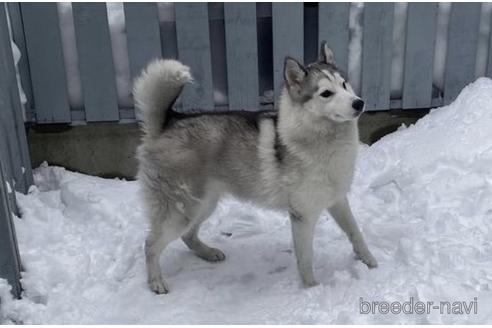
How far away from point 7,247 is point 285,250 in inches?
57.1

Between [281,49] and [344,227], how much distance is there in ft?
5.45

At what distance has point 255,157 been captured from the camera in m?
3.10

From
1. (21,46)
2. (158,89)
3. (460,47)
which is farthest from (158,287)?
(460,47)

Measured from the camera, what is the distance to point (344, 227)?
329 centimetres

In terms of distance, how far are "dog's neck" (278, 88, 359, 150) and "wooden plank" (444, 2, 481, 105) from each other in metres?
1.90

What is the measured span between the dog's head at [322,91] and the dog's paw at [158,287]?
114 centimetres

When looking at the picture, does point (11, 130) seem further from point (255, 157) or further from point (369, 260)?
point (369, 260)

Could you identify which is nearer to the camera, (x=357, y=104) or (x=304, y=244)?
(x=357, y=104)

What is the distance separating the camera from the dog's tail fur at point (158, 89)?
3.08 m

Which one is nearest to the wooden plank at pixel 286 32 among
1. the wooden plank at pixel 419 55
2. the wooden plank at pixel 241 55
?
the wooden plank at pixel 241 55

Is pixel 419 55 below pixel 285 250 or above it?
above

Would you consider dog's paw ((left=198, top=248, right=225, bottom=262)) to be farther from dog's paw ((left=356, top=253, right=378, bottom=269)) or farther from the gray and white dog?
dog's paw ((left=356, top=253, right=378, bottom=269))

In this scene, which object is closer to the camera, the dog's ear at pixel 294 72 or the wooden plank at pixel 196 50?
the dog's ear at pixel 294 72

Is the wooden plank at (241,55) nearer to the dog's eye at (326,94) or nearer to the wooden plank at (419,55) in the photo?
the wooden plank at (419,55)
